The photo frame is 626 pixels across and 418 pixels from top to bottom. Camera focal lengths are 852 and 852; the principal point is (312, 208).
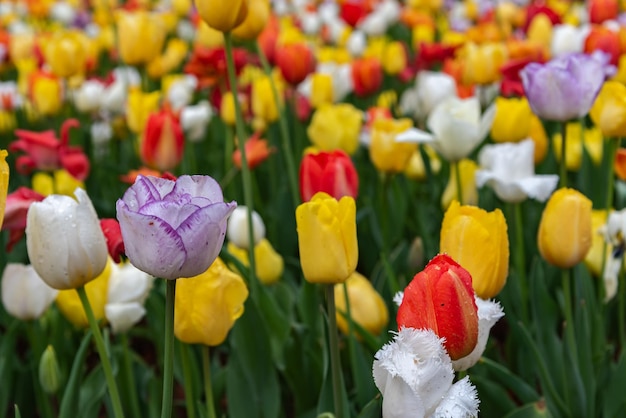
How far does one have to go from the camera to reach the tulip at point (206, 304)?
115cm

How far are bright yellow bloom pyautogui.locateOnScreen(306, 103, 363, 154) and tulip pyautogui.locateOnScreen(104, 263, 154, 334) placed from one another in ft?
3.08

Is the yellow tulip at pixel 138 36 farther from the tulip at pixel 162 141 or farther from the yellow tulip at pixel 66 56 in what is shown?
the tulip at pixel 162 141

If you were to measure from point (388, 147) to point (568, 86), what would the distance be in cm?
49

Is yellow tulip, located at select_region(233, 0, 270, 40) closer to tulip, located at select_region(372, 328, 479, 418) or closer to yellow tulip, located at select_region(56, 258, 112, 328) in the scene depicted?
yellow tulip, located at select_region(56, 258, 112, 328)

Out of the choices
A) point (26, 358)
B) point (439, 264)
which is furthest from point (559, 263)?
point (26, 358)

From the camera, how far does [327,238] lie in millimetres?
1056

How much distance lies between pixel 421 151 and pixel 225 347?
0.82 m

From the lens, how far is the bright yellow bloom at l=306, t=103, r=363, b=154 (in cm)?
227

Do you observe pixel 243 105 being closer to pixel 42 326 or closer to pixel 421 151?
pixel 421 151

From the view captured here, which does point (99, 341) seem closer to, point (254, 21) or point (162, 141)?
point (254, 21)

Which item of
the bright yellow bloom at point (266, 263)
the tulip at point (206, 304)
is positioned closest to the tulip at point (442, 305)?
the tulip at point (206, 304)

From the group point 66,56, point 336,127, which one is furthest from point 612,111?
point 66,56

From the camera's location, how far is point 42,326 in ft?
5.65

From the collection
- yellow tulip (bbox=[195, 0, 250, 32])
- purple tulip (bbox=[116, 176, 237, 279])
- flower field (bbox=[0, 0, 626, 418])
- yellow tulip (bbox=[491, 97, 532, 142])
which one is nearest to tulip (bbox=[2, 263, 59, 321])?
flower field (bbox=[0, 0, 626, 418])
